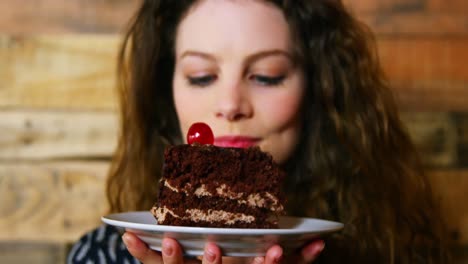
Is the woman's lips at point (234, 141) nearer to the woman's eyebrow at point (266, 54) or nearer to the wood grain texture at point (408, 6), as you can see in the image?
the woman's eyebrow at point (266, 54)

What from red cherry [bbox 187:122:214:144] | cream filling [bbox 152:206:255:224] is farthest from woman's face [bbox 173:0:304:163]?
cream filling [bbox 152:206:255:224]

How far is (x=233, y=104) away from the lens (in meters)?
1.72

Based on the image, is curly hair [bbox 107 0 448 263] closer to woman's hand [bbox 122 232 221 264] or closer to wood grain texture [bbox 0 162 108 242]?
wood grain texture [bbox 0 162 108 242]

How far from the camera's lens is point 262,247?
1336 mm

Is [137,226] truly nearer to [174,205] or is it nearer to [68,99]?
[174,205]

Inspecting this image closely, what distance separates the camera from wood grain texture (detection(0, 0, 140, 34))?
2.44 m

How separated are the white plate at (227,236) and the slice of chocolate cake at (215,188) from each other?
109 mm

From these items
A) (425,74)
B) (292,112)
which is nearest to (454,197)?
(425,74)

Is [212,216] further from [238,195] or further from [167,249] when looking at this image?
[167,249]

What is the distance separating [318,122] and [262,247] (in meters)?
0.81

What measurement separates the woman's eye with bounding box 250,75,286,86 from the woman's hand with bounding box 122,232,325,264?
0.57 metres

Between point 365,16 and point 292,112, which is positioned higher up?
point 365,16

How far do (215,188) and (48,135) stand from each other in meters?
1.20

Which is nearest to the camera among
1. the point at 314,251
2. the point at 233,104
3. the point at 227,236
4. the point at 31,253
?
the point at 227,236
